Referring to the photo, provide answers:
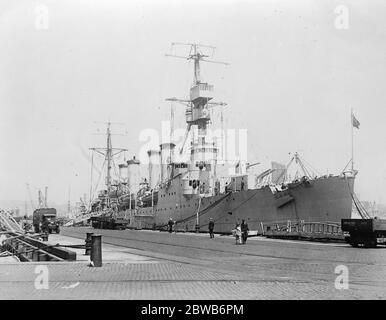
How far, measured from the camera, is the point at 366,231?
70.3ft

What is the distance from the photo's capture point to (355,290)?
357 inches

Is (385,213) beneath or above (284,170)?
beneath

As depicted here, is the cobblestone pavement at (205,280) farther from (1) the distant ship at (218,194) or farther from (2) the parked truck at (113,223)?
(2) the parked truck at (113,223)

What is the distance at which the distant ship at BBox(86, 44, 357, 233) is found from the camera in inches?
1353

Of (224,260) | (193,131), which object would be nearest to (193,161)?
(193,131)

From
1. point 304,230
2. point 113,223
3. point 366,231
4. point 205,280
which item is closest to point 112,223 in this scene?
point 113,223

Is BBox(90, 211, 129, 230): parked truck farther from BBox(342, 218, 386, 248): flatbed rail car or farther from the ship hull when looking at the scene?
BBox(342, 218, 386, 248): flatbed rail car

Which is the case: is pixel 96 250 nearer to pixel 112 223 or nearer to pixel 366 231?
pixel 366 231

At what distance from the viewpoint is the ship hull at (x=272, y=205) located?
3359 centimetres

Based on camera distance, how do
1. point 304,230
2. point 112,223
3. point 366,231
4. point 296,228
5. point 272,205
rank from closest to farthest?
point 366,231 < point 304,230 < point 296,228 < point 272,205 < point 112,223

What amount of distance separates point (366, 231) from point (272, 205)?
15.9 m

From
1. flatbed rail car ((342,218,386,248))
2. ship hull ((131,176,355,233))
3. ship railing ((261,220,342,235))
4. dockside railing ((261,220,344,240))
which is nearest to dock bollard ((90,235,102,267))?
flatbed rail car ((342,218,386,248))
